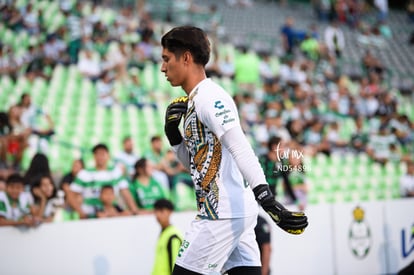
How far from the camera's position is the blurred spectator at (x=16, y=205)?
21.5 ft

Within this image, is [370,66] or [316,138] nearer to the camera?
[316,138]

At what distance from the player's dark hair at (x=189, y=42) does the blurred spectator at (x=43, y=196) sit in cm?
390

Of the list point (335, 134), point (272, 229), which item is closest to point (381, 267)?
point (272, 229)

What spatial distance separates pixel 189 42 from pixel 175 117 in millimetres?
437

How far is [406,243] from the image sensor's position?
9.23m

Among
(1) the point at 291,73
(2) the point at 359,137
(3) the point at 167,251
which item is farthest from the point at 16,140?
(1) the point at 291,73

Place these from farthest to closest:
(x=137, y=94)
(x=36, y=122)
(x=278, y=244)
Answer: (x=137, y=94), (x=36, y=122), (x=278, y=244)

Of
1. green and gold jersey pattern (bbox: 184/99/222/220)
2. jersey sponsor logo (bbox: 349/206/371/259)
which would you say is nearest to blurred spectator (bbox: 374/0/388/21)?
jersey sponsor logo (bbox: 349/206/371/259)

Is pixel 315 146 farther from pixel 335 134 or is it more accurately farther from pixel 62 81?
pixel 62 81

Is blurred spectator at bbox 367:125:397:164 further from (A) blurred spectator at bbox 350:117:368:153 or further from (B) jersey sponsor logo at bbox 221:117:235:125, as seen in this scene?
(B) jersey sponsor logo at bbox 221:117:235:125

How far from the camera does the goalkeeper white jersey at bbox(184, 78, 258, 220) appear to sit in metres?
3.19

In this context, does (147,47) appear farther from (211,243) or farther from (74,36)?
(211,243)

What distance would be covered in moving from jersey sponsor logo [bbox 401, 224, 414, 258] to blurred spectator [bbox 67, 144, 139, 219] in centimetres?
408

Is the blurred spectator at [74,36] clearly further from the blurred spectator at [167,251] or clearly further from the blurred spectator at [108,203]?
the blurred spectator at [167,251]
